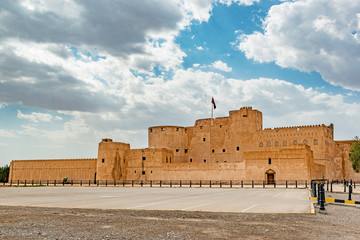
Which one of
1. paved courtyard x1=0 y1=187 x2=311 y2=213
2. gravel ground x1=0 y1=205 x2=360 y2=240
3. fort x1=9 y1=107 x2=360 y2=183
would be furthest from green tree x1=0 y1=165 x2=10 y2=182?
gravel ground x1=0 y1=205 x2=360 y2=240

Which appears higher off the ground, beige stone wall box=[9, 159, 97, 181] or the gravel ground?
beige stone wall box=[9, 159, 97, 181]

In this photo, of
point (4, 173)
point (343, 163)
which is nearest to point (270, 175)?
point (343, 163)

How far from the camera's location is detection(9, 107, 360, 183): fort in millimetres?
45750

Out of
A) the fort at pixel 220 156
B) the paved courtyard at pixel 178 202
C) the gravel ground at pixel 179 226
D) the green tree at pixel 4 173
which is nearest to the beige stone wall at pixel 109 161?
the fort at pixel 220 156

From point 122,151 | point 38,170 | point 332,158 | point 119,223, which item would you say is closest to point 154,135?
point 122,151

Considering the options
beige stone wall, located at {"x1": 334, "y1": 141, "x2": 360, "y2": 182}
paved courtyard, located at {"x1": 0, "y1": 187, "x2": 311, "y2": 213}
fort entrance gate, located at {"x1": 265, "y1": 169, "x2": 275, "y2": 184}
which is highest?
beige stone wall, located at {"x1": 334, "y1": 141, "x2": 360, "y2": 182}

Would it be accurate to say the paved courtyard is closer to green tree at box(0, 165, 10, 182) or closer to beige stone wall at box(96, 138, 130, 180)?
beige stone wall at box(96, 138, 130, 180)

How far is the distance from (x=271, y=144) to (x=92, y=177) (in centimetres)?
2950

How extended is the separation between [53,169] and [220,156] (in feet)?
94.5

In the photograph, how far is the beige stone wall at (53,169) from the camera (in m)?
56.3

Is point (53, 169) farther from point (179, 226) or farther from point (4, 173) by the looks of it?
point (179, 226)

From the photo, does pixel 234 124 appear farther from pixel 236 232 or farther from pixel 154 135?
pixel 236 232

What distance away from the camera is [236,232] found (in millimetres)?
7070

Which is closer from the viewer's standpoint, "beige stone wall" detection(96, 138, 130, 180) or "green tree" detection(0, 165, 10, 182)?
"beige stone wall" detection(96, 138, 130, 180)
